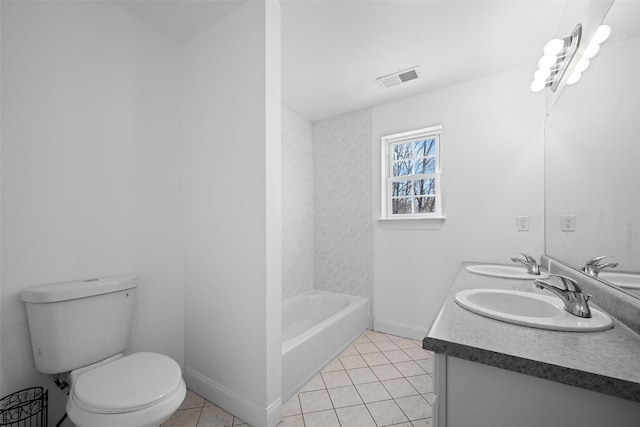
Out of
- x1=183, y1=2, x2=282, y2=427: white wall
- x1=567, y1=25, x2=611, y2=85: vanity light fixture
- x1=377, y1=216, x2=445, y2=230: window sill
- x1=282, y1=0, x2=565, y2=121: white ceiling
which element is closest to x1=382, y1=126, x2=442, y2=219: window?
x1=377, y1=216, x2=445, y2=230: window sill

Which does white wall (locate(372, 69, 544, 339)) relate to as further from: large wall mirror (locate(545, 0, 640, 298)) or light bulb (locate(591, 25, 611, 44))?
light bulb (locate(591, 25, 611, 44))

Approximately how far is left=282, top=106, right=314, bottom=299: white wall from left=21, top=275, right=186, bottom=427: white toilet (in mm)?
1606

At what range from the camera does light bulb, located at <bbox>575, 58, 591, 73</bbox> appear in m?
1.29

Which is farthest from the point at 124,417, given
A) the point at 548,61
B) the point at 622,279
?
the point at 548,61

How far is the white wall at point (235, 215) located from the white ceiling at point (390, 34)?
222 millimetres

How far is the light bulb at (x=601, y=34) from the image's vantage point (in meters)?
1.10

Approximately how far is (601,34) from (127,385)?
251 centimetres

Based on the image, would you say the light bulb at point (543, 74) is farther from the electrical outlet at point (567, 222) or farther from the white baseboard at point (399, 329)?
the white baseboard at point (399, 329)

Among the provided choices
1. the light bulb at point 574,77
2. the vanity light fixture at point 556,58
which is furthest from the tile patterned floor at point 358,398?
the vanity light fixture at point 556,58

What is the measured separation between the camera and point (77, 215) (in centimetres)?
146

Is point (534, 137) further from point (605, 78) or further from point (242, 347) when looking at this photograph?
point (242, 347)

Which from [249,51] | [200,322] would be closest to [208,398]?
[200,322]

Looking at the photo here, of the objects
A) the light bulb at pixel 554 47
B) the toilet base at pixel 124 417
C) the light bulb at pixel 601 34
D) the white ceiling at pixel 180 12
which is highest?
the white ceiling at pixel 180 12


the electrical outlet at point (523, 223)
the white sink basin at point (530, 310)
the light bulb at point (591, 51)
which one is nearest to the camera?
the white sink basin at point (530, 310)
